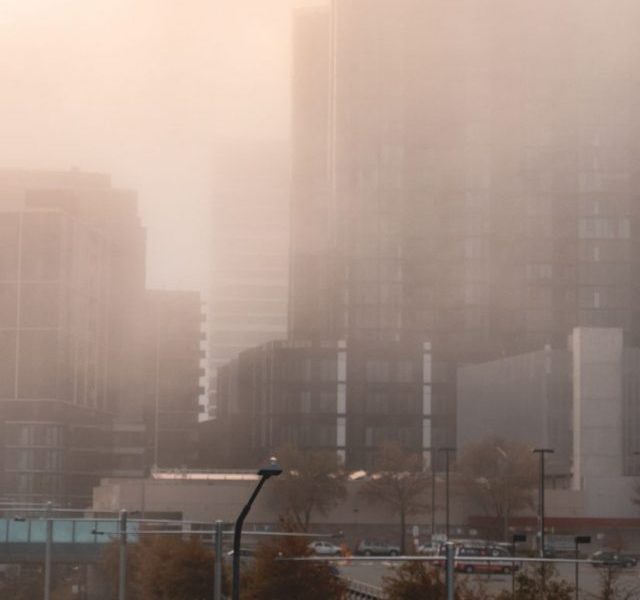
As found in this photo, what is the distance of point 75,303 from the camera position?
164m

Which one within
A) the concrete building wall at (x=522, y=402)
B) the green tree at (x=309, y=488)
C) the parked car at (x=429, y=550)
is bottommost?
the parked car at (x=429, y=550)

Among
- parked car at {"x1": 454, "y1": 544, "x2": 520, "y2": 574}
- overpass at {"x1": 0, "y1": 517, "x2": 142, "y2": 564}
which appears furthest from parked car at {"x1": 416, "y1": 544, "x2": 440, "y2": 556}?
overpass at {"x1": 0, "y1": 517, "x2": 142, "y2": 564}

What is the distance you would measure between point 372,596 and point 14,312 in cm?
10455

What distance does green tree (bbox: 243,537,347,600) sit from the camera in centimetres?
5588

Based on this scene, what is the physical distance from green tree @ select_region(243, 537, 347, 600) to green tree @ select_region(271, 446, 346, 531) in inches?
2079

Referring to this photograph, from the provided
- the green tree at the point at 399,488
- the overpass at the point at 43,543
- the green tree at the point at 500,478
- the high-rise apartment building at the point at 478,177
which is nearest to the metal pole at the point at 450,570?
the overpass at the point at 43,543

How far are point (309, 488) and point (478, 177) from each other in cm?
6143

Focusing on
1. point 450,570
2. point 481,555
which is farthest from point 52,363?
point 450,570

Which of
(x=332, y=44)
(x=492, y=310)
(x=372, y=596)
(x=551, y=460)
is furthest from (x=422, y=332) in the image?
(x=372, y=596)

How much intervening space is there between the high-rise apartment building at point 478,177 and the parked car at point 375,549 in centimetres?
5485

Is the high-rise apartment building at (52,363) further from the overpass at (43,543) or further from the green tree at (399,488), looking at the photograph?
the overpass at (43,543)

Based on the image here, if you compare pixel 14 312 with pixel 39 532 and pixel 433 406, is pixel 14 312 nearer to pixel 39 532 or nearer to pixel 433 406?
pixel 433 406

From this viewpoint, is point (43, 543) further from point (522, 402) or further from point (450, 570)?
point (522, 402)

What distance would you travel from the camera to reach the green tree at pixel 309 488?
110625mm
